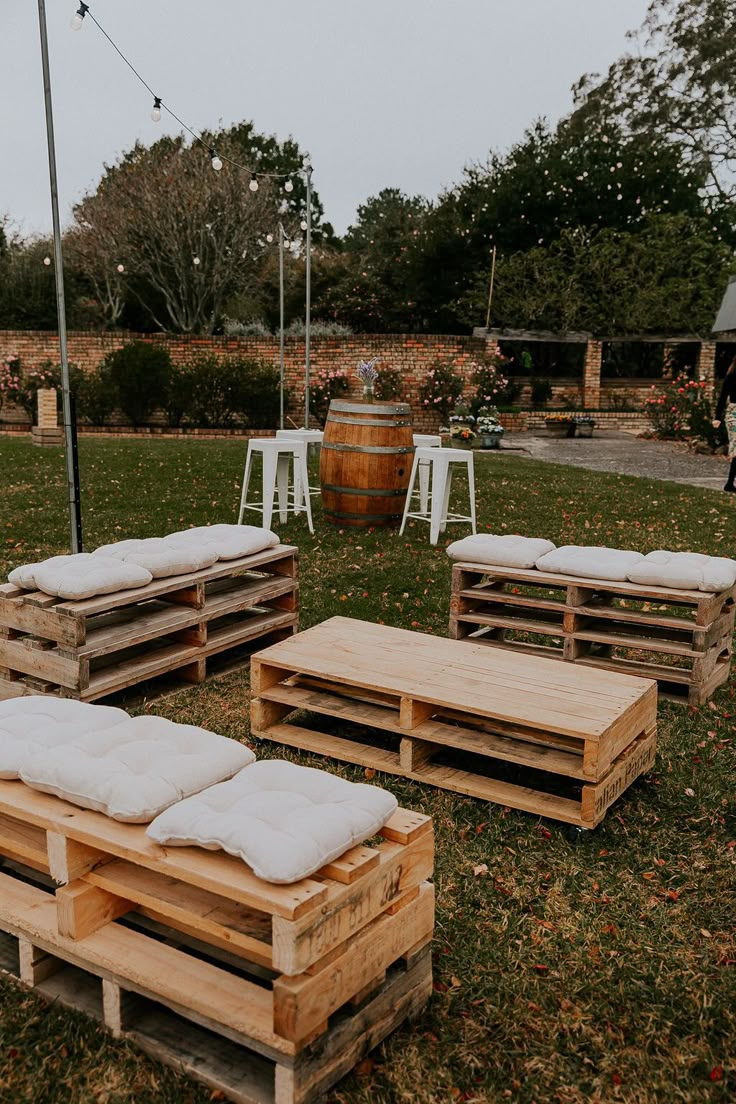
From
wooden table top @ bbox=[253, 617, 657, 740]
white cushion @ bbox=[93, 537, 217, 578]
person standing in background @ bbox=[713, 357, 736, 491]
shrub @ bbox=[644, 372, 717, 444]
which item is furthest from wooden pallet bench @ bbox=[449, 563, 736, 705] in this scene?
shrub @ bbox=[644, 372, 717, 444]

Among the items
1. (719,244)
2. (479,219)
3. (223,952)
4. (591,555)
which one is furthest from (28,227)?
(223,952)

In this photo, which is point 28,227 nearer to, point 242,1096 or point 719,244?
point 719,244

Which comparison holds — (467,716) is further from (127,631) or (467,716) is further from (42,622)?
(42,622)

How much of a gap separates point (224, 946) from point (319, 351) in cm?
1787

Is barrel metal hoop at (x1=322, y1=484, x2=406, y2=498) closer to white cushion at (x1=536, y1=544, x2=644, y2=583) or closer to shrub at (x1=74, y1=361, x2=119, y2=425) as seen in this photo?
white cushion at (x1=536, y1=544, x2=644, y2=583)

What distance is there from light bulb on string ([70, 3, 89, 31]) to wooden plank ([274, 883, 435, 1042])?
19.1 ft

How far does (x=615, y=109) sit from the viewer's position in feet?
102

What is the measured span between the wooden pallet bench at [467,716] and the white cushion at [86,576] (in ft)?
2.37

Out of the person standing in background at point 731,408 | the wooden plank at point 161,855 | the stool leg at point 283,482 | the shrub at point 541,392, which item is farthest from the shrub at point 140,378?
the wooden plank at point 161,855

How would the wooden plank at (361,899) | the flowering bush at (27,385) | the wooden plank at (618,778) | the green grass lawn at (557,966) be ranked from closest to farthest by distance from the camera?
the wooden plank at (361,899)
the green grass lawn at (557,966)
the wooden plank at (618,778)
the flowering bush at (27,385)

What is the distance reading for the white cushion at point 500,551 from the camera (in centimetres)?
472

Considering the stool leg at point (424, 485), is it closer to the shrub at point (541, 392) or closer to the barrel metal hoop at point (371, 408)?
the barrel metal hoop at point (371, 408)

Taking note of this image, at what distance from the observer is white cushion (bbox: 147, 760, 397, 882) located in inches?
75.8

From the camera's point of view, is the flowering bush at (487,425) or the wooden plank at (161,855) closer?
the wooden plank at (161,855)
